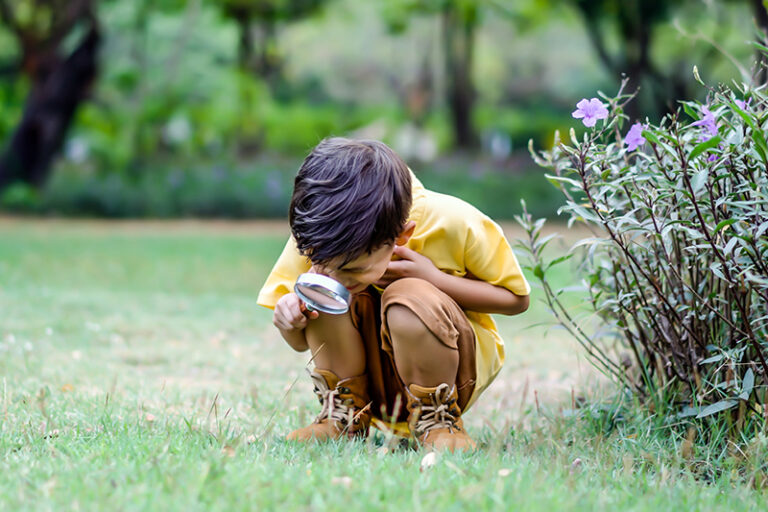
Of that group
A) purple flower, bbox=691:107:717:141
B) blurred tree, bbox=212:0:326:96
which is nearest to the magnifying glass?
purple flower, bbox=691:107:717:141

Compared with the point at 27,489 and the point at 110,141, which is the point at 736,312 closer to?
the point at 27,489

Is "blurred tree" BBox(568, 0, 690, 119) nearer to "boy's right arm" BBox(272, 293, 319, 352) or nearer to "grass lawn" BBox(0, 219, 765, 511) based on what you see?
"grass lawn" BBox(0, 219, 765, 511)

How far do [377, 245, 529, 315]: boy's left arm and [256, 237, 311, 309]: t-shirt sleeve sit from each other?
0.76 ft

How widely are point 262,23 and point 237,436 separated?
55.5ft

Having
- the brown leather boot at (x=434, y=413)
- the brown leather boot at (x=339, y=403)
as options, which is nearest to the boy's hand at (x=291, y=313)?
the brown leather boot at (x=339, y=403)

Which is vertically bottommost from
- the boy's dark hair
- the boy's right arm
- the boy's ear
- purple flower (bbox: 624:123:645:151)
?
the boy's right arm

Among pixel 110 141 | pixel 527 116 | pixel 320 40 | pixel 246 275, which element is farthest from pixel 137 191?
pixel 527 116

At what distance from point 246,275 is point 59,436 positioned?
18.2ft

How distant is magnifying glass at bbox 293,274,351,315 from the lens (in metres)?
1.99

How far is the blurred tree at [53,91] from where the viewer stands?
12.6 metres

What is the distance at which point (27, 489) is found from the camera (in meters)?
1.64

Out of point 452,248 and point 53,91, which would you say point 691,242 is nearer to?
point 452,248

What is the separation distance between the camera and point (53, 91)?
41.4ft

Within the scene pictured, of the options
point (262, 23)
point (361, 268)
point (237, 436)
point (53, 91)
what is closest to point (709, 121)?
point (361, 268)
